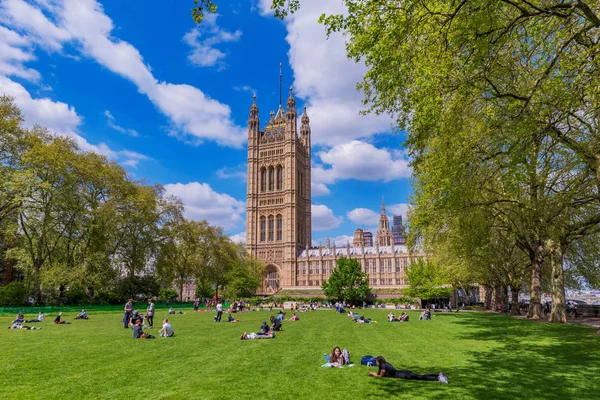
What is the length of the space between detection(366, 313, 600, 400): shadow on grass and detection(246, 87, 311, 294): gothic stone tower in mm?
91560

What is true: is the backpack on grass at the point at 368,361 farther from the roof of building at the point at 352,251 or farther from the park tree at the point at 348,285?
the roof of building at the point at 352,251

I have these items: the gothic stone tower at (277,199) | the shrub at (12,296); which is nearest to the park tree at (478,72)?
the shrub at (12,296)

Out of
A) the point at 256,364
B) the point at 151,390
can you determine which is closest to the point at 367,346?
the point at 256,364

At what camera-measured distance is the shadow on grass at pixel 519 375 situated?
357 inches

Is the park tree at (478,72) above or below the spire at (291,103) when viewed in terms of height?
below

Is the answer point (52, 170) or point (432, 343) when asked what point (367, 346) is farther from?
point (52, 170)

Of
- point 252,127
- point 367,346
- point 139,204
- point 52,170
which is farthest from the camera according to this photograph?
point 252,127

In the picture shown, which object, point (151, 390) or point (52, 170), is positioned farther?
point (52, 170)

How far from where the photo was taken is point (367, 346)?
53.6ft

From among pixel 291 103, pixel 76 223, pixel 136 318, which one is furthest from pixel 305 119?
pixel 136 318

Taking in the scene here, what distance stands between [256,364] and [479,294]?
97.9 meters

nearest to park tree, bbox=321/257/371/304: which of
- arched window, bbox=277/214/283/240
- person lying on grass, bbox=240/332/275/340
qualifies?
person lying on grass, bbox=240/332/275/340

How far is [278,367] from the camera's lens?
38.8ft

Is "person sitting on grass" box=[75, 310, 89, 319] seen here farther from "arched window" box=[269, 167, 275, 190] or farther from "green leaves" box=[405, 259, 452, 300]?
"arched window" box=[269, 167, 275, 190]
